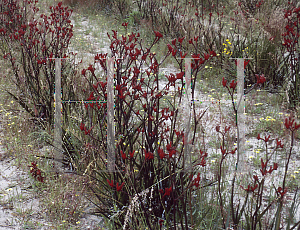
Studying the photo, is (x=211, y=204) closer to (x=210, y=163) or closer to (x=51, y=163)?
(x=210, y=163)

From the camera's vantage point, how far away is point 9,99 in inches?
155

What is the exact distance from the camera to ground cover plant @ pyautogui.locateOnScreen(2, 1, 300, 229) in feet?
5.73

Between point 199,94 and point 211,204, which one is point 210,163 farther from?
point 199,94

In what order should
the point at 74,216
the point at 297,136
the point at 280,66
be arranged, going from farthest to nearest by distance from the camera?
1. the point at 280,66
2. the point at 297,136
3. the point at 74,216

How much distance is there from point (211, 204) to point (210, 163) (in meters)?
0.65

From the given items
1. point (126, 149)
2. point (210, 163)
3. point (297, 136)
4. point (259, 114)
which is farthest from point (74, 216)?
point (259, 114)

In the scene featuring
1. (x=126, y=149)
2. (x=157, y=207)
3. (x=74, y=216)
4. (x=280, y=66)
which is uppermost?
(x=280, y=66)

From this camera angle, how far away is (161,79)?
491 centimetres

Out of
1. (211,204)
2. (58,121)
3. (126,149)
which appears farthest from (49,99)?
(211,204)

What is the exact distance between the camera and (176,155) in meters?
2.76

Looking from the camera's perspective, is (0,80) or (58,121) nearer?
(58,121)

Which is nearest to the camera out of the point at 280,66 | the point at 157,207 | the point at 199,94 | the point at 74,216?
the point at 157,207

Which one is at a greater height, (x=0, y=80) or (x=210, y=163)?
(x=0, y=80)

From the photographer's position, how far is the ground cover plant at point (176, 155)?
68.8 inches
